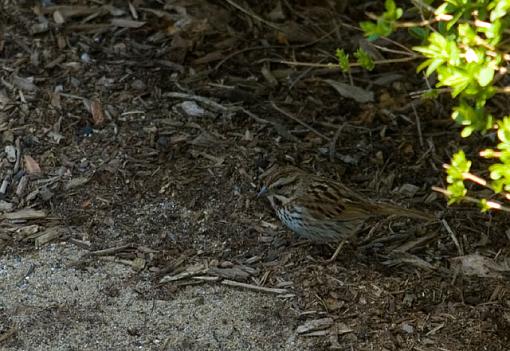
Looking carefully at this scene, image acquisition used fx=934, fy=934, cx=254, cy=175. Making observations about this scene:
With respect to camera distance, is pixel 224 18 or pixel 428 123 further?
pixel 224 18

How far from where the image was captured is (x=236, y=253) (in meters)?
6.30

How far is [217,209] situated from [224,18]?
2243 mm

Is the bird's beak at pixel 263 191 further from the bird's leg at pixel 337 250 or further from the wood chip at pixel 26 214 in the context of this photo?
the wood chip at pixel 26 214

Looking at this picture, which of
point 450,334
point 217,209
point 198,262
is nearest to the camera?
point 450,334

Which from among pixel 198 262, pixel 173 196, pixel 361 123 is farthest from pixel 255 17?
pixel 198 262

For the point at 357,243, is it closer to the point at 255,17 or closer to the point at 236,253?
the point at 236,253

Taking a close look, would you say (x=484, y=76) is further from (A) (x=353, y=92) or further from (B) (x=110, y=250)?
(A) (x=353, y=92)

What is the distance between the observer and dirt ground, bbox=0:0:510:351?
5691 mm

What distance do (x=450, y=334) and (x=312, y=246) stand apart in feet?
4.22

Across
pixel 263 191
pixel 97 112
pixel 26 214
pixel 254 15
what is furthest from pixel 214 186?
pixel 254 15

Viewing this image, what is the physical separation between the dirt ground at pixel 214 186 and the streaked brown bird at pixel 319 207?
16 centimetres

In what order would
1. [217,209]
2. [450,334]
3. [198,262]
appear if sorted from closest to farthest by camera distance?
[450,334] → [198,262] → [217,209]

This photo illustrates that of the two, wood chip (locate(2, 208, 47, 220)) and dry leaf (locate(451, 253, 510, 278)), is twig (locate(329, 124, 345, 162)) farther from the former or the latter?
wood chip (locate(2, 208, 47, 220))

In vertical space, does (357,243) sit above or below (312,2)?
below
